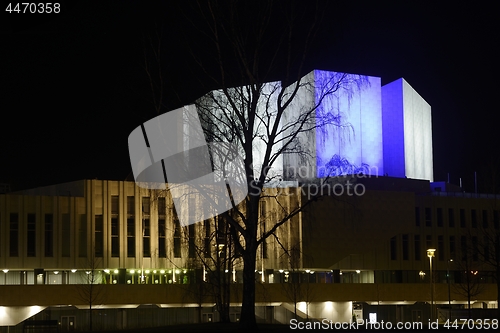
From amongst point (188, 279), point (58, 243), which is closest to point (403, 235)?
point (188, 279)

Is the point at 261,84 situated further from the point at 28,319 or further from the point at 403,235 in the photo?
the point at 403,235

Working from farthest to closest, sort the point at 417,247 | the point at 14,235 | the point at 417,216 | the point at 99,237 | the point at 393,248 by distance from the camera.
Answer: the point at 417,216, the point at 417,247, the point at 393,248, the point at 99,237, the point at 14,235

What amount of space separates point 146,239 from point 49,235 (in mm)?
7910

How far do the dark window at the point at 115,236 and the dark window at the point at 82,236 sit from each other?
226 centimetres

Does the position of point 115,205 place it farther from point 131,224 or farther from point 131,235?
point 131,235

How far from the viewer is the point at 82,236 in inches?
2488

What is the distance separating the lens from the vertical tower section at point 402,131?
9412 centimetres

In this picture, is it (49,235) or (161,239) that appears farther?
(161,239)

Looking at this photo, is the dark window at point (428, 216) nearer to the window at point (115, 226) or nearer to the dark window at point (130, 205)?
the dark window at point (130, 205)

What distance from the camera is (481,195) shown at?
82750mm

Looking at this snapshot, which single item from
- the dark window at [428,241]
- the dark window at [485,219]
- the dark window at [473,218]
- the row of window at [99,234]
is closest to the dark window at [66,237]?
the row of window at [99,234]

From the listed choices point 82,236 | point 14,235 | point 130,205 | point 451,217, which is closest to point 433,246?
point 451,217

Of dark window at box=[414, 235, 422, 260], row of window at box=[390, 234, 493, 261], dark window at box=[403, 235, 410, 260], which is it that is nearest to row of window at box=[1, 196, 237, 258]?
row of window at box=[390, 234, 493, 261]

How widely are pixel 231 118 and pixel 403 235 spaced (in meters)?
50.8
